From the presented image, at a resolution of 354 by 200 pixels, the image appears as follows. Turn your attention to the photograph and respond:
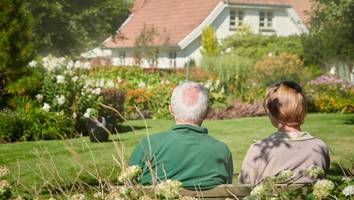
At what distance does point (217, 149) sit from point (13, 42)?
10217 millimetres

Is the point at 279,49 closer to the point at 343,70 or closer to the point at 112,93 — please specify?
the point at 343,70

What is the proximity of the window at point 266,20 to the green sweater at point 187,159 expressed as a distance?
40687 millimetres

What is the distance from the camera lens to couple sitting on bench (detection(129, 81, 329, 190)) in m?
3.64

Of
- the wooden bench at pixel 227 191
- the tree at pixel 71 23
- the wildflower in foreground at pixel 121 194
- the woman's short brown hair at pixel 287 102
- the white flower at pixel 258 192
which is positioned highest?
the tree at pixel 71 23

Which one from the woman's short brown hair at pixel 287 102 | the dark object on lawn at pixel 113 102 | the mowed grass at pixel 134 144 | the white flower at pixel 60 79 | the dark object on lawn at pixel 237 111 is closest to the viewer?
the woman's short brown hair at pixel 287 102

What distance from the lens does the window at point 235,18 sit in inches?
1658

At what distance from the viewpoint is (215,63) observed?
21016 millimetres

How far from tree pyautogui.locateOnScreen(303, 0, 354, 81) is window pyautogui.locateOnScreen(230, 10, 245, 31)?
819cm

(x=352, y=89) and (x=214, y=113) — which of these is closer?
(x=214, y=113)

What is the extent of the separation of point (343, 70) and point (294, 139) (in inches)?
1060

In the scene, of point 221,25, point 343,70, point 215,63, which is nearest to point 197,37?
point 221,25

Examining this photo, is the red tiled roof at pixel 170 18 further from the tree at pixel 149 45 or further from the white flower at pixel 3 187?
the white flower at pixel 3 187

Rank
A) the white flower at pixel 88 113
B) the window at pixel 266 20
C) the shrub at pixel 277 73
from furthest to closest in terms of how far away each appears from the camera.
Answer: the window at pixel 266 20, the shrub at pixel 277 73, the white flower at pixel 88 113

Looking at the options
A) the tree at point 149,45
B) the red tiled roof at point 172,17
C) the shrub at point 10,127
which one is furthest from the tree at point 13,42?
the red tiled roof at point 172,17
